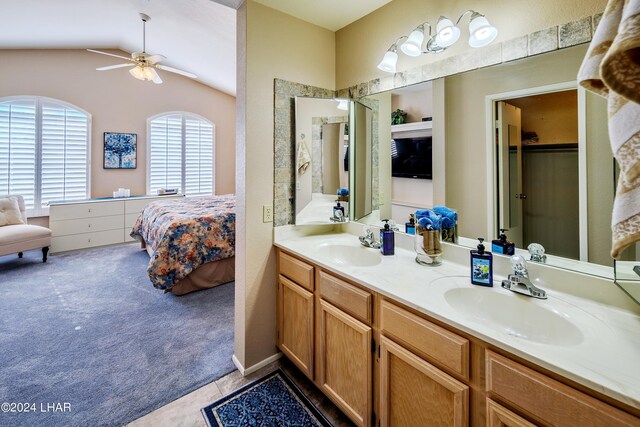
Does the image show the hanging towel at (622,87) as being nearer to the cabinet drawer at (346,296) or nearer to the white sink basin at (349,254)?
the cabinet drawer at (346,296)

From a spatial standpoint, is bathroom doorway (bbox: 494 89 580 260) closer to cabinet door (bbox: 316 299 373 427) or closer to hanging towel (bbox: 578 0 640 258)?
hanging towel (bbox: 578 0 640 258)

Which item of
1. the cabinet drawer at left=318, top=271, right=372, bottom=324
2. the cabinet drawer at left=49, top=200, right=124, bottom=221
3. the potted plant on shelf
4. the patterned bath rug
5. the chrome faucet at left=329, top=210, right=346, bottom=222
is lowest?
the patterned bath rug

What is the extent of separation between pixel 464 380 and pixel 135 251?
17.1 feet

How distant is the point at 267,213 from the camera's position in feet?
6.46

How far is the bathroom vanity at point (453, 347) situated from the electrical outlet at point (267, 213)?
10.9 inches

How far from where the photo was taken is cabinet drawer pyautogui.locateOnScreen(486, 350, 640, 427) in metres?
0.68

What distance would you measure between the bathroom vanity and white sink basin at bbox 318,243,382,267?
0.02 meters

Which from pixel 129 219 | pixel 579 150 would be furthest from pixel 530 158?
pixel 129 219

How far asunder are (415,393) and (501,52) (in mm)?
1582

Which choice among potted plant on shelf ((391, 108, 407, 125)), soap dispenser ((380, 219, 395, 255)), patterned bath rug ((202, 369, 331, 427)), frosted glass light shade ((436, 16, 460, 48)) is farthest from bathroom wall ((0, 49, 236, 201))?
frosted glass light shade ((436, 16, 460, 48))

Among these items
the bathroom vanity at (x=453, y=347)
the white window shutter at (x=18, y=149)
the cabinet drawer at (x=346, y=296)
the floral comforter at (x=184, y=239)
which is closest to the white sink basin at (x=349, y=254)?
the bathroom vanity at (x=453, y=347)

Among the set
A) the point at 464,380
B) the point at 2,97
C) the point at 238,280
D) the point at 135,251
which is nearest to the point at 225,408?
the point at 238,280

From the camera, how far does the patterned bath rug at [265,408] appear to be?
5.10 ft

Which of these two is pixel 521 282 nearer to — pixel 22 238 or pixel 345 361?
pixel 345 361
